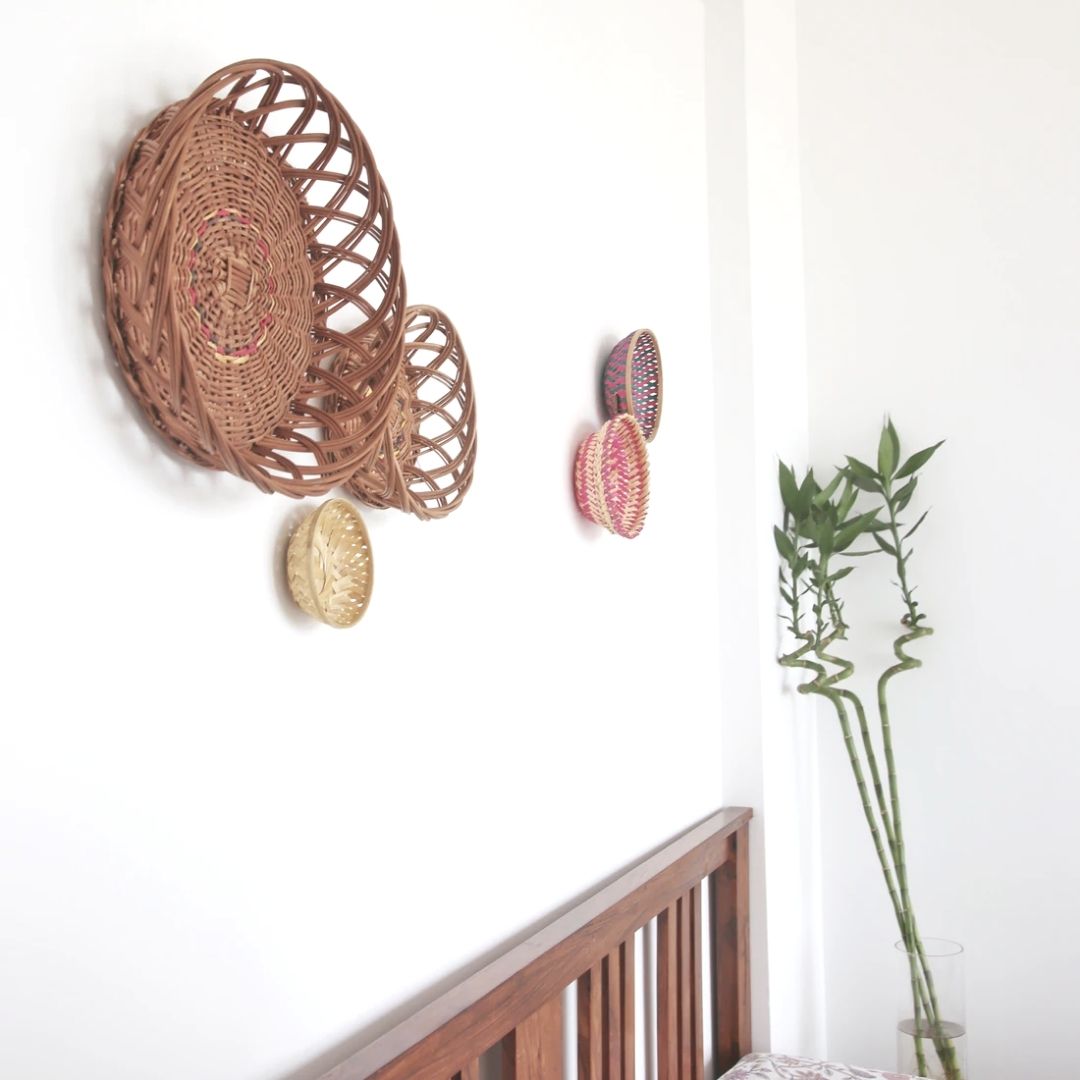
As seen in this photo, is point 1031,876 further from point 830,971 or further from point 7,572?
point 7,572

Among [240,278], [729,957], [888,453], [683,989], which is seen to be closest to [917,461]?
[888,453]

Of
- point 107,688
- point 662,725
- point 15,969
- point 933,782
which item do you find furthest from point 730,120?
point 15,969

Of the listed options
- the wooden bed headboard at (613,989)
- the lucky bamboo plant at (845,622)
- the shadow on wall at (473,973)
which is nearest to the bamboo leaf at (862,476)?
the lucky bamboo plant at (845,622)

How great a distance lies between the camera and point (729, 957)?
215cm

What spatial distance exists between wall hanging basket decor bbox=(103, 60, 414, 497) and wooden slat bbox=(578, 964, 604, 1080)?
89 centimetres

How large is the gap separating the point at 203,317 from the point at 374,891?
0.63 metres

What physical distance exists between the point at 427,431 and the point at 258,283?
0.37 m

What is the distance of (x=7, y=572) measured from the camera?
2.43 feet

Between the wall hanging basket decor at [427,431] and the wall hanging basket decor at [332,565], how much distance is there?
60mm

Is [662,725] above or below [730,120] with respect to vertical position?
below

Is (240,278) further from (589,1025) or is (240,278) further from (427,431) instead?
(589,1025)

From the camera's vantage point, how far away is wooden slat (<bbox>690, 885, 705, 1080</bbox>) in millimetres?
1929

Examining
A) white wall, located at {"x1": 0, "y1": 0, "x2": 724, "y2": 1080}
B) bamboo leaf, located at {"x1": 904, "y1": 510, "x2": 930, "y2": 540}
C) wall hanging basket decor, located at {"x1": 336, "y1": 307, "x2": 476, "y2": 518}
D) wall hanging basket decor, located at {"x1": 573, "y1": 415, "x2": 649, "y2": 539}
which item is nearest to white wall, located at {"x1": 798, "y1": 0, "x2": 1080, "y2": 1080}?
bamboo leaf, located at {"x1": 904, "y1": 510, "x2": 930, "y2": 540}

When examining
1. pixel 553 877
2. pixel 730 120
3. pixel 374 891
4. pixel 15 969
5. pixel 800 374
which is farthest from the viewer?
pixel 800 374
